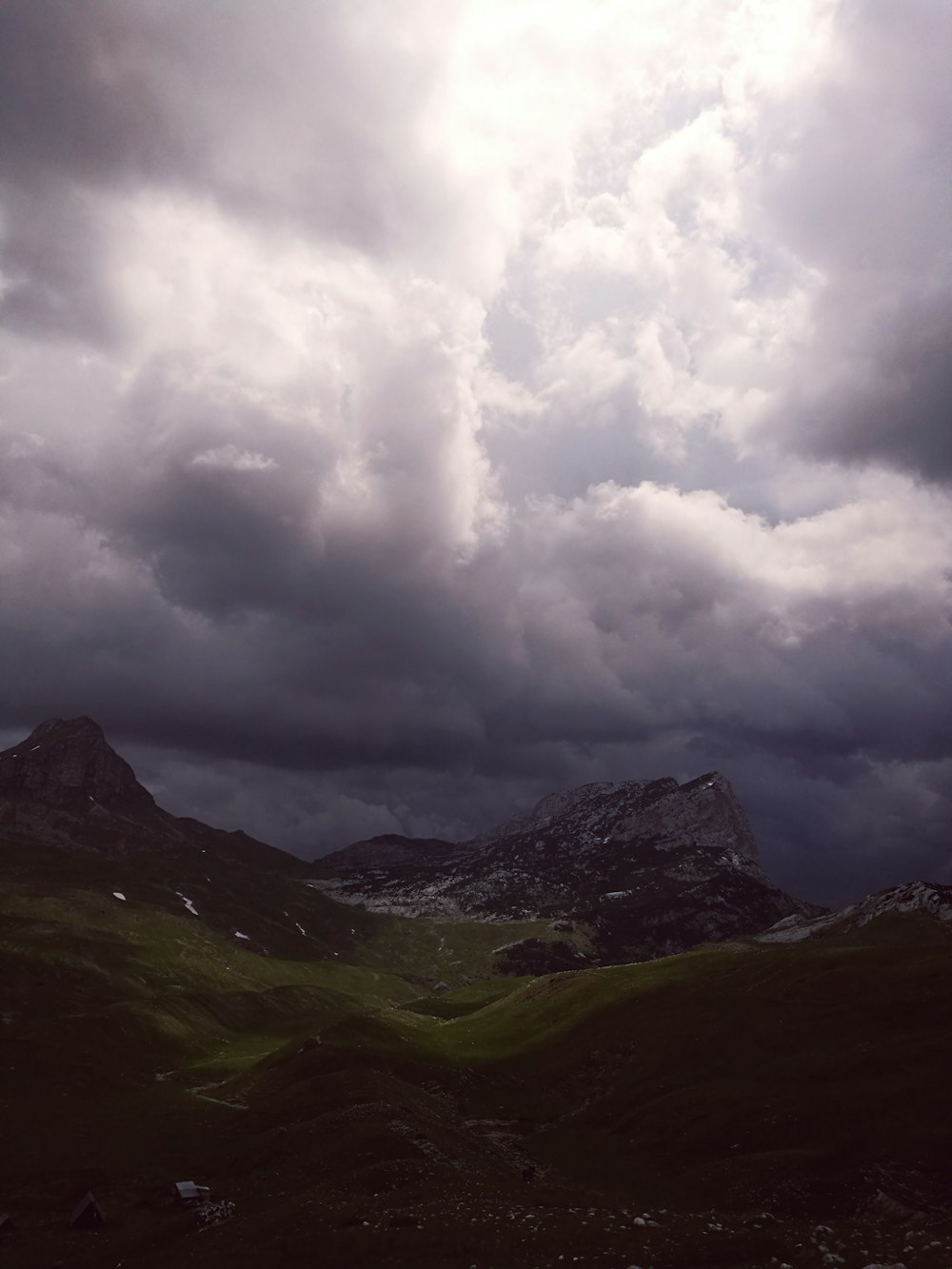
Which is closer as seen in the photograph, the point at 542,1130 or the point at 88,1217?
the point at 88,1217

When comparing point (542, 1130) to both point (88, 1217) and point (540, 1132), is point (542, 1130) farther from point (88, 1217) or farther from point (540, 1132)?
point (88, 1217)

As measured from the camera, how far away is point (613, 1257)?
104ft

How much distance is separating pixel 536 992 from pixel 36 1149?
7836 cm

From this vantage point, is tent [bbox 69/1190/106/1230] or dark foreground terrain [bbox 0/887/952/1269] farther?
tent [bbox 69/1190/106/1230]

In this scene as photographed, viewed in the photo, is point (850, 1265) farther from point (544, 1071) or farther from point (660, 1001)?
point (660, 1001)

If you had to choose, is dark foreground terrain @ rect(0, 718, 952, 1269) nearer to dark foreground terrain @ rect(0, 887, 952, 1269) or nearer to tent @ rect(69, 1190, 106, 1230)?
dark foreground terrain @ rect(0, 887, 952, 1269)

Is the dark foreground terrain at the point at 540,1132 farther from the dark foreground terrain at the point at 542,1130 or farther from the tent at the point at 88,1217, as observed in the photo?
the tent at the point at 88,1217

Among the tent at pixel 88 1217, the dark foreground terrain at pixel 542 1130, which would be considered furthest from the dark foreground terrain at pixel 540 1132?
the tent at pixel 88 1217

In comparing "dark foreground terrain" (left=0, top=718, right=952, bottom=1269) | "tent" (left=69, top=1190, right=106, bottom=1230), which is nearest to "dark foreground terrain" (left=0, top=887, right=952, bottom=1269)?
"dark foreground terrain" (left=0, top=718, right=952, bottom=1269)

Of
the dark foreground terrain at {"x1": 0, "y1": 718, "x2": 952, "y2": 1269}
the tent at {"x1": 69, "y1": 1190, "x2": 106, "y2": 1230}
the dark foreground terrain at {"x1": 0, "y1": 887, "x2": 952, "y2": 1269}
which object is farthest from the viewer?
the tent at {"x1": 69, "y1": 1190, "x2": 106, "y2": 1230}

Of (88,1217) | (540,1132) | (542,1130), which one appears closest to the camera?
(88,1217)

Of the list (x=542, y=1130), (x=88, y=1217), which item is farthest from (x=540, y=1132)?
(x=88, y=1217)

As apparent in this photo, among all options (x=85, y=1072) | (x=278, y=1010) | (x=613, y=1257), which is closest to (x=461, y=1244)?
(x=613, y=1257)

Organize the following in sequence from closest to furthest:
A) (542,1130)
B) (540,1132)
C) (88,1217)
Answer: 1. (88,1217)
2. (540,1132)
3. (542,1130)
